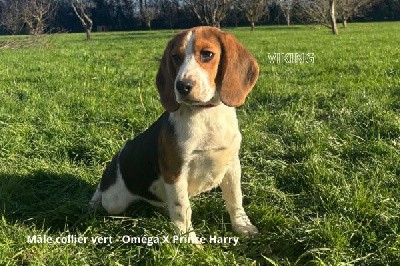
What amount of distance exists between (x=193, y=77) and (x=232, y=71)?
372 millimetres

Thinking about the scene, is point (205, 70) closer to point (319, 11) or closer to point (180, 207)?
point (180, 207)

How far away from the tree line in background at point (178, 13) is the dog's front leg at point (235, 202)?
30.6m

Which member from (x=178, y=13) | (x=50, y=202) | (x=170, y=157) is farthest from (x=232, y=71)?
(x=178, y=13)

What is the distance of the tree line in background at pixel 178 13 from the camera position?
41.7 meters

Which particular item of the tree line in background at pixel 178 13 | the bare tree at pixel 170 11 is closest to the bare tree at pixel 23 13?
the tree line in background at pixel 178 13

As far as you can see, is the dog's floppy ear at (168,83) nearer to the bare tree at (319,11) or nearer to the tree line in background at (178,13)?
the tree line in background at (178,13)

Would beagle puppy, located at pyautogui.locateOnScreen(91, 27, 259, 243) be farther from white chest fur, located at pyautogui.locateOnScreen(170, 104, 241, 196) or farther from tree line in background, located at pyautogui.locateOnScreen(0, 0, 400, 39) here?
tree line in background, located at pyautogui.locateOnScreen(0, 0, 400, 39)

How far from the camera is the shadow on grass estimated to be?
373cm

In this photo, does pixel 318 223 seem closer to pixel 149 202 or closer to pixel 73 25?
pixel 149 202

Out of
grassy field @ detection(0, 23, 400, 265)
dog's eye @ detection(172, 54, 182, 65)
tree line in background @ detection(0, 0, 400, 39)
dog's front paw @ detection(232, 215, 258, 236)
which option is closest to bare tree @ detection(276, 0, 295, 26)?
tree line in background @ detection(0, 0, 400, 39)

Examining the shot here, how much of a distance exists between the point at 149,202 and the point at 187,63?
142 cm

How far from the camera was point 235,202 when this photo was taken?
343 centimetres

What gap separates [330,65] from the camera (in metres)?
10.6

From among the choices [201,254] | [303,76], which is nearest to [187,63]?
[201,254]
